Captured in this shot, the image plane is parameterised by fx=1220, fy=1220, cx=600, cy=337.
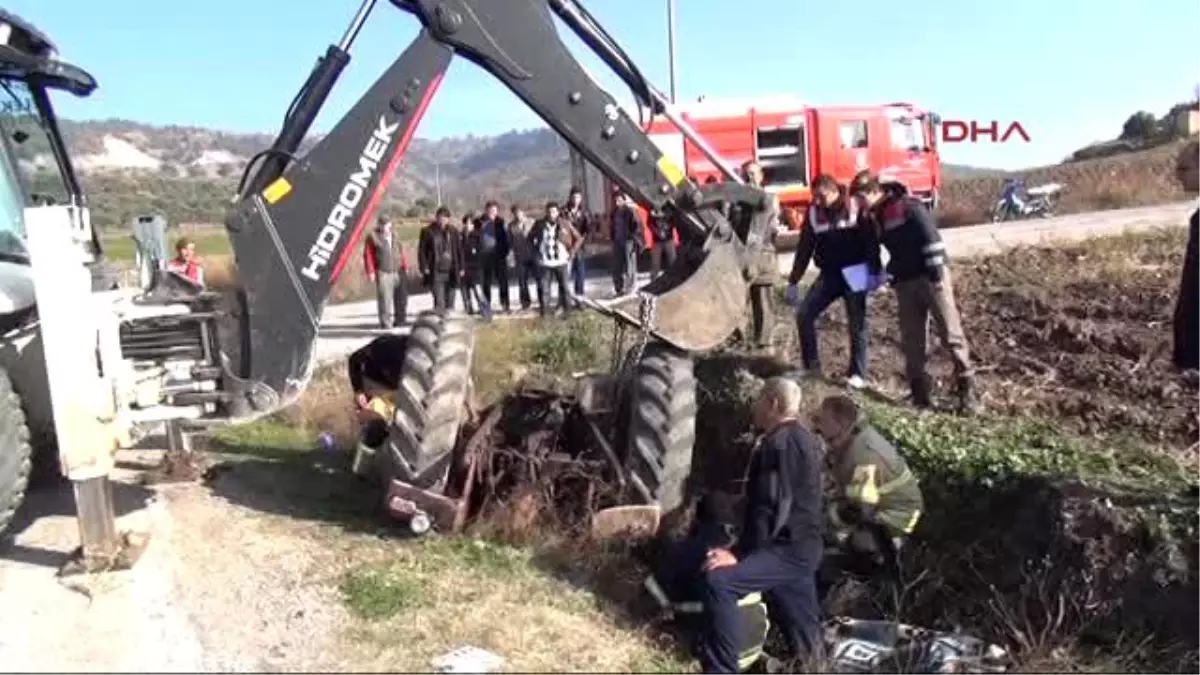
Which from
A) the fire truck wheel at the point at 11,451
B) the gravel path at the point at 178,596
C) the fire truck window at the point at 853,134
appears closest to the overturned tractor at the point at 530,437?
the gravel path at the point at 178,596

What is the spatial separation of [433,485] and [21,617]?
87.1 inches

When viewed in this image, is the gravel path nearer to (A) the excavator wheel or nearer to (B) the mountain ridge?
(A) the excavator wheel

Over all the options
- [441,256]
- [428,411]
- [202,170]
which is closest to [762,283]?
[428,411]

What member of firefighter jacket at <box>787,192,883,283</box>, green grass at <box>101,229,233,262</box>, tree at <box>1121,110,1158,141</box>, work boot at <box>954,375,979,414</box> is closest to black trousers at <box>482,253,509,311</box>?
green grass at <box>101,229,233,262</box>

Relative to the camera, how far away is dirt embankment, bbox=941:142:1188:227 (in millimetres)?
29453

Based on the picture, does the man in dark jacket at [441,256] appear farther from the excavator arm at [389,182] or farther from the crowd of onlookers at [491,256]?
the excavator arm at [389,182]

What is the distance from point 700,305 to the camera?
7.37 metres

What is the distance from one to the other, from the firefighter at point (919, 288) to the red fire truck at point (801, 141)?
45.2ft

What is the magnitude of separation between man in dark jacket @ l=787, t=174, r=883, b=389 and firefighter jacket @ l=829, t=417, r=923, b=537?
8.30ft

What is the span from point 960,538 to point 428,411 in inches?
128

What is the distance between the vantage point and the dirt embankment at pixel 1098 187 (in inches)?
1160

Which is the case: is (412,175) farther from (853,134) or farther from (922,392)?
(922,392)

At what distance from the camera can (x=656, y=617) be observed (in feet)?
20.8

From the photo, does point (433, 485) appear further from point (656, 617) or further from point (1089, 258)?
point (1089, 258)
